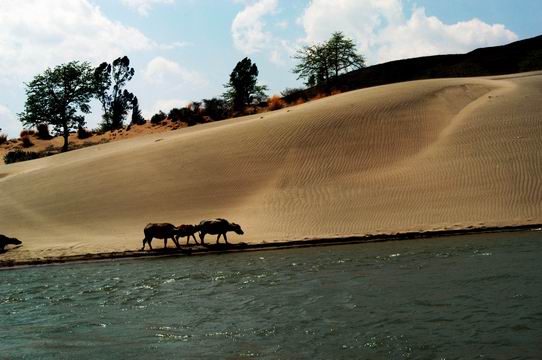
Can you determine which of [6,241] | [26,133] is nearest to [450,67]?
[26,133]

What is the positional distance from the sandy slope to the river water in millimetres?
5409

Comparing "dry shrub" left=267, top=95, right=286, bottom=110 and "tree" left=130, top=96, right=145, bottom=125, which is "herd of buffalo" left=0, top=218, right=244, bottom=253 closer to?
"dry shrub" left=267, top=95, right=286, bottom=110

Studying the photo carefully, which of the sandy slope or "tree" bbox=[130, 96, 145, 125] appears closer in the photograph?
the sandy slope

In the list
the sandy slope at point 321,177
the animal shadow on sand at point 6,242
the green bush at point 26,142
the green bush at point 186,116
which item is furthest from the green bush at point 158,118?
the animal shadow on sand at point 6,242

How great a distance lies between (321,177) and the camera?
1128 inches

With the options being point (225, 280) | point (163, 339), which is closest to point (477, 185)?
point (225, 280)

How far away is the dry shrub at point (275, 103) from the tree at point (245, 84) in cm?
717

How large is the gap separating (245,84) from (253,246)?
179 ft

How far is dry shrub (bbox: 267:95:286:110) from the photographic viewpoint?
62.4m

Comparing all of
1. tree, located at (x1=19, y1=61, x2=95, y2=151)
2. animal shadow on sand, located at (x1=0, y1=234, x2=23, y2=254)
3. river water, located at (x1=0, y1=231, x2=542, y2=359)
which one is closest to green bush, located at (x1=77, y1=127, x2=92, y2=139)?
tree, located at (x1=19, y1=61, x2=95, y2=151)

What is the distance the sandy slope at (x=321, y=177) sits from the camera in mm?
23344

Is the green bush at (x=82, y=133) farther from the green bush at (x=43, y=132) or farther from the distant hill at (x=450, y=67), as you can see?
the distant hill at (x=450, y=67)

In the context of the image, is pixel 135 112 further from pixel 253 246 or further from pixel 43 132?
pixel 253 246

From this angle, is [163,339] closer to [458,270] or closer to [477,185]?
[458,270]
